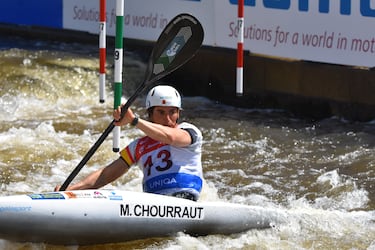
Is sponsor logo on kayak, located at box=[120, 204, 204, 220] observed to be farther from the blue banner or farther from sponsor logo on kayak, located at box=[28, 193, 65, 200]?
the blue banner

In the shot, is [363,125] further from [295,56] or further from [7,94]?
[7,94]

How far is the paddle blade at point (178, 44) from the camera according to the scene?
642 cm

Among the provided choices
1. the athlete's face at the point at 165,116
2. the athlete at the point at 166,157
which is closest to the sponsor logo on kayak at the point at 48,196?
the athlete at the point at 166,157

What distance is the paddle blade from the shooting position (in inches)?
253

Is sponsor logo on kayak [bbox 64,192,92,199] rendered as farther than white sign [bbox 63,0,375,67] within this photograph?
No

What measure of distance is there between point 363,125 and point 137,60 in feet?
9.54

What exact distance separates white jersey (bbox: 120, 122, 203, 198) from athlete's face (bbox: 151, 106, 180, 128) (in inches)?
3.3

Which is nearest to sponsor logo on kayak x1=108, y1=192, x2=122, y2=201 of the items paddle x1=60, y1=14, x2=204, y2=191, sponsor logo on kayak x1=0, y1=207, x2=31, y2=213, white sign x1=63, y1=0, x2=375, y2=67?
sponsor logo on kayak x1=0, y1=207, x2=31, y2=213

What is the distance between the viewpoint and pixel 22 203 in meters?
5.44

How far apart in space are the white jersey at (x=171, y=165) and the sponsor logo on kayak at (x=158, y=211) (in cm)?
15

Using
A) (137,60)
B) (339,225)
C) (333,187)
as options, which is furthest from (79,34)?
(339,225)

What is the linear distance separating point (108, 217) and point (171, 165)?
54 cm

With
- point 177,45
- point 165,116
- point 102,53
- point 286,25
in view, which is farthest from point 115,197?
point 286,25

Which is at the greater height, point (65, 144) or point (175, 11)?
point (175, 11)
